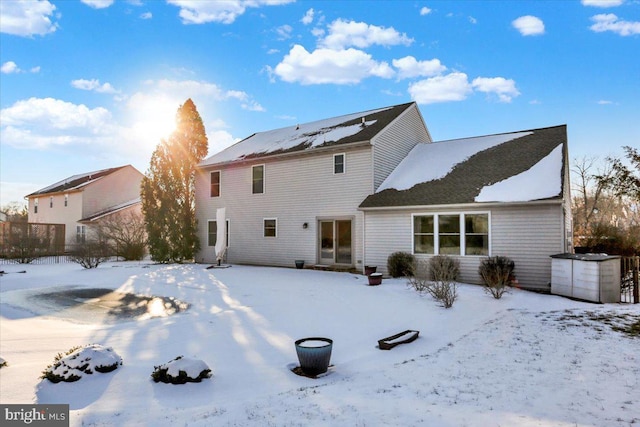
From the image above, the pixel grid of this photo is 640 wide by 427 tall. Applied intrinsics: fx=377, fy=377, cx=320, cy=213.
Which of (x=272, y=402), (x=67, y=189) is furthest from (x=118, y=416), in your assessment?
(x=67, y=189)

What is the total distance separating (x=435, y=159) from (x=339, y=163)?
456 cm

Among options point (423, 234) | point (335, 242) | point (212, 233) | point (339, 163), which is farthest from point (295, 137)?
point (423, 234)

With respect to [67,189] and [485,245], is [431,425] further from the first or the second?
[67,189]

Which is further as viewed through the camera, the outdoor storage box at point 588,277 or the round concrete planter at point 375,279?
the round concrete planter at point 375,279

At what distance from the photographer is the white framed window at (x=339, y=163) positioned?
56.6 ft

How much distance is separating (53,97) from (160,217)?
27.4 ft

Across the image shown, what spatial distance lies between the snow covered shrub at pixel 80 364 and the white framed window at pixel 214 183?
54.9 ft

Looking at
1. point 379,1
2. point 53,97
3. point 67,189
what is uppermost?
point 379,1

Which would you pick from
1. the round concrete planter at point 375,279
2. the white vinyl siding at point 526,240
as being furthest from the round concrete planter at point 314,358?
the white vinyl siding at point 526,240

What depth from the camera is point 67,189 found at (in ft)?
109

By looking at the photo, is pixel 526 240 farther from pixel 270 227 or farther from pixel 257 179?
pixel 257 179

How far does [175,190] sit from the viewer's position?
23234 millimetres

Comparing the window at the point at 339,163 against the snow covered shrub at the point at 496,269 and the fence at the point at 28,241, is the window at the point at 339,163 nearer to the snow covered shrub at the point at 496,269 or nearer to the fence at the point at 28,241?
the snow covered shrub at the point at 496,269

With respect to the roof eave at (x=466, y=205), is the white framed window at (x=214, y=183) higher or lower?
higher
